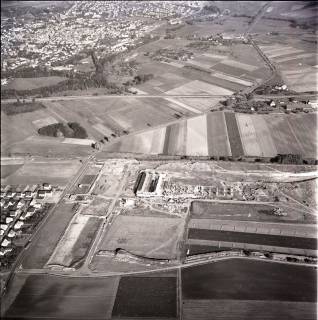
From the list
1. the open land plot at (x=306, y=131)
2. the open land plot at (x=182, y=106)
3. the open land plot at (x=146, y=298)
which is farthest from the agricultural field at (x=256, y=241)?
the open land plot at (x=182, y=106)

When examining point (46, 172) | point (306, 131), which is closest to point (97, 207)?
point (46, 172)

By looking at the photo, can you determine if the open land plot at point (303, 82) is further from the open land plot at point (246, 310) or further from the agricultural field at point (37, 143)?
the open land plot at point (246, 310)

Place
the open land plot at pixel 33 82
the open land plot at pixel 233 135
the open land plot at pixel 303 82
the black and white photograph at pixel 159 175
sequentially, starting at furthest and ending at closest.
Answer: the open land plot at pixel 33 82
the open land plot at pixel 303 82
the open land plot at pixel 233 135
the black and white photograph at pixel 159 175

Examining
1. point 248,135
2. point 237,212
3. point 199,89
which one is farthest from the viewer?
point 199,89

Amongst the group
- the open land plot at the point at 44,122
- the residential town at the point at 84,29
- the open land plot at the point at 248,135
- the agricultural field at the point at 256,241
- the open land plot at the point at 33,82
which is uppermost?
the residential town at the point at 84,29

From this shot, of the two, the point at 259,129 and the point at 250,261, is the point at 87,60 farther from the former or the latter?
the point at 250,261

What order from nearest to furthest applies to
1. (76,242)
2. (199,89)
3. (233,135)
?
(76,242), (233,135), (199,89)

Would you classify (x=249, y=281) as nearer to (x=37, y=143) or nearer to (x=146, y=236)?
(x=146, y=236)
